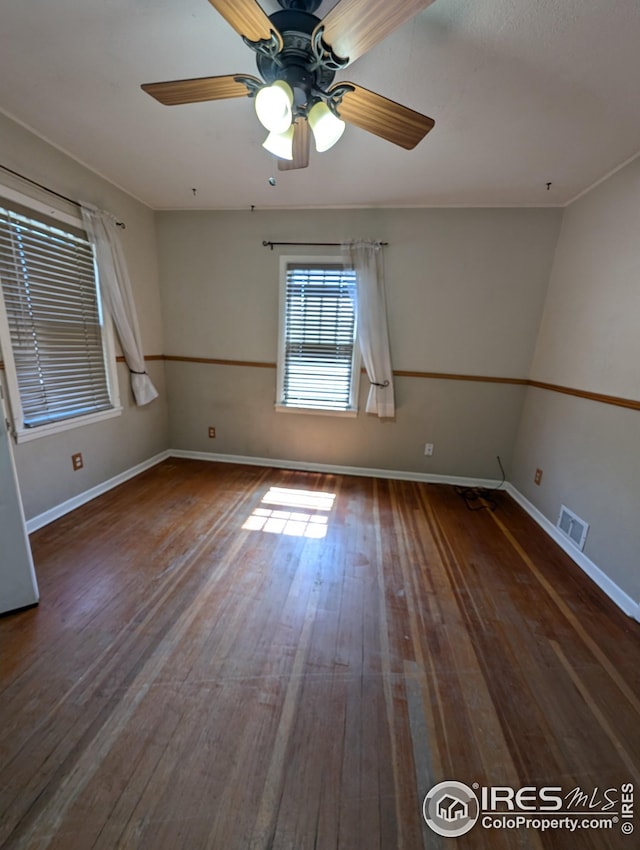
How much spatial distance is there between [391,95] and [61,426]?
9.03 ft

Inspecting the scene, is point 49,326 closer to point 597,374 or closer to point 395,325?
point 395,325

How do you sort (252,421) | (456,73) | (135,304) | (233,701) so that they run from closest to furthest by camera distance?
(233,701)
(456,73)
(135,304)
(252,421)

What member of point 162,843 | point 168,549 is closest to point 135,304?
point 168,549

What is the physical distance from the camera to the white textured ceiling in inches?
43.9

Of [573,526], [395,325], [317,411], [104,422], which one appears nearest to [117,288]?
[104,422]

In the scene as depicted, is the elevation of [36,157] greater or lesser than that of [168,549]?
greater

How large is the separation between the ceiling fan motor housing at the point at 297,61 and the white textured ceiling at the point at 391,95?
188 mm

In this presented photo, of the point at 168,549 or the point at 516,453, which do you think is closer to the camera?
the point at 168,549

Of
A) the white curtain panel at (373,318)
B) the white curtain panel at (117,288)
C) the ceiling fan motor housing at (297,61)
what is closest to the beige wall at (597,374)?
the white curtain panel at (373,318)

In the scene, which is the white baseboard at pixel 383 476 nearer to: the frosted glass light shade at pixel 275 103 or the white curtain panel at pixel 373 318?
the white curtain panel at pixel 373 318

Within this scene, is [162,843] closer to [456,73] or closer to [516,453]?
[456,73]

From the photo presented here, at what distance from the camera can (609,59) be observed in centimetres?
119

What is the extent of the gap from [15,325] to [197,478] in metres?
1.67

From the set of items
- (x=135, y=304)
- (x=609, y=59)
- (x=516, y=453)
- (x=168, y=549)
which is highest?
(x=609, y=59)
